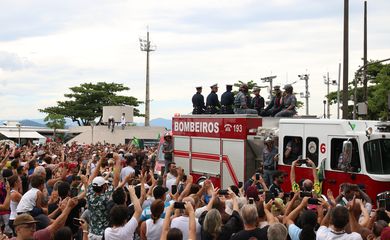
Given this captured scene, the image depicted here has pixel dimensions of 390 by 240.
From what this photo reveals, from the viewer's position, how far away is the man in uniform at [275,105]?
1526 centimetres

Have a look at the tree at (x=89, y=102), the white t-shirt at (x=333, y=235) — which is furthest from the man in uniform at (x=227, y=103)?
the tree at (x=89, y=102)

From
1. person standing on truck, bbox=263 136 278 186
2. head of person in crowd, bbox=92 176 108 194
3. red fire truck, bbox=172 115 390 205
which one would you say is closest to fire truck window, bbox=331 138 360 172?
red fire truck, bbox=172 115 390 205

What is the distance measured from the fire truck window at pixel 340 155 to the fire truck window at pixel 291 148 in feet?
3.28

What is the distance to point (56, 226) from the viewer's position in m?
6.62

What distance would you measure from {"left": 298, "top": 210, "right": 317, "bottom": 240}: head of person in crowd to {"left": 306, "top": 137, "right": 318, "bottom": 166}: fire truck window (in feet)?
20.8

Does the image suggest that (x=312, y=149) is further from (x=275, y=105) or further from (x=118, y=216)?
(x=118, y=216)

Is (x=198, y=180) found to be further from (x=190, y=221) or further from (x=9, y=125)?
(x=9, y=125)

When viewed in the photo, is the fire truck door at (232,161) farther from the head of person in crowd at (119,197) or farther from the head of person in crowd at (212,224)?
the head of person in crowd at (212,224)

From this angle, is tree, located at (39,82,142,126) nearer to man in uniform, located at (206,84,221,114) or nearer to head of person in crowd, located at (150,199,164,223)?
man in uniform, located at (206,84,221,114)

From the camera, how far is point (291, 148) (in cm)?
1308

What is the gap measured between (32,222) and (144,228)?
68.2 inches

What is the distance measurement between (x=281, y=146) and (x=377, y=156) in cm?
241

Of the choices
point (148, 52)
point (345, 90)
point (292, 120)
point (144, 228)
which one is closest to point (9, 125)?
point (148, 52)

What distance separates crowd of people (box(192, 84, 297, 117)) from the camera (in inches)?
587
